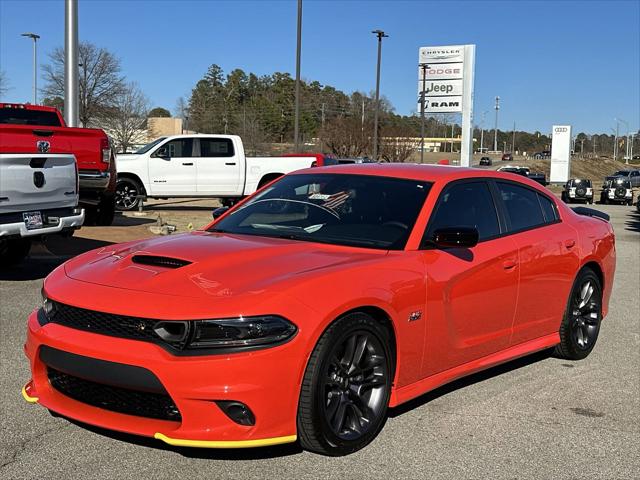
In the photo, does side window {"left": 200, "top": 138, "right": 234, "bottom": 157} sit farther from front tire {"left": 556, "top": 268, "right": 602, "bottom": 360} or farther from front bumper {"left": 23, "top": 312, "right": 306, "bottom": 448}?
front bumper {"left": 23, "top": 312, "right": 306, "bottom": 448}

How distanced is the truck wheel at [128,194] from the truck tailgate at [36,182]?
10564mm

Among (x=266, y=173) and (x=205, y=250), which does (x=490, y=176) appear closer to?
(x=205, y=250)

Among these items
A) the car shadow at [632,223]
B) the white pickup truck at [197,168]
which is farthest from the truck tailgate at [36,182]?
the car shadow at [632,223]

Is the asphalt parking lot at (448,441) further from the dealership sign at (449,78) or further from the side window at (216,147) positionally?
the dealership sign at (449,78)

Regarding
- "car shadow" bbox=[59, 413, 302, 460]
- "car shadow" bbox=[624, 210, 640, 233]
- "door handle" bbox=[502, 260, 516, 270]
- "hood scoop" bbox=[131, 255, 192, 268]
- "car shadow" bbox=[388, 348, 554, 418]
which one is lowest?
"car shadow" bbox=[624, 210, 640, 233]

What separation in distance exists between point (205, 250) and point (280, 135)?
104 metres

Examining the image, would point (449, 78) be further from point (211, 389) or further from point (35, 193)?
point (211, 389)

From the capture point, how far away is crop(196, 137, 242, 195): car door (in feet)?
64.1

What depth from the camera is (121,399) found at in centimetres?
352

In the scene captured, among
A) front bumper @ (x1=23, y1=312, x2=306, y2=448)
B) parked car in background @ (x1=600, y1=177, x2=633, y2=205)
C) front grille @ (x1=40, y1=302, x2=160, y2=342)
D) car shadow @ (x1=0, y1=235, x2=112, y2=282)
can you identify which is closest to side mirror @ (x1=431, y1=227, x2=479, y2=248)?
front bumper @ (x1=23, y1=312, x2=306, y2=448)

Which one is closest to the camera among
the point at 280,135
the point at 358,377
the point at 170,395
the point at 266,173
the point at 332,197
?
the point at 170,395

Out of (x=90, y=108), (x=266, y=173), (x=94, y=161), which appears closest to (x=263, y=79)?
(x=90, y=108)

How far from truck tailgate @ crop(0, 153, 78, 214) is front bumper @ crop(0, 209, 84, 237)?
0.15 metres

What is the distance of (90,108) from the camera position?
4650cm
